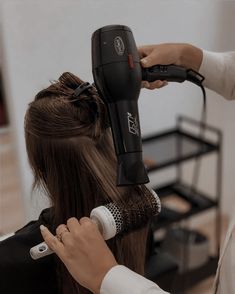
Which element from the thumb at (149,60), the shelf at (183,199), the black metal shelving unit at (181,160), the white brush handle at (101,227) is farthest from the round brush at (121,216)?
the shelf at (183,199)

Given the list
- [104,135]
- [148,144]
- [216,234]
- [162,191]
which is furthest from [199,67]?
[216,234]

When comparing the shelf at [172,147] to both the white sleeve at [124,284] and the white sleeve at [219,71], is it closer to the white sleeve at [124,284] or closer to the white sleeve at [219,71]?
the white sleeve at [219,71]

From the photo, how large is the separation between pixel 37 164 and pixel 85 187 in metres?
0.11

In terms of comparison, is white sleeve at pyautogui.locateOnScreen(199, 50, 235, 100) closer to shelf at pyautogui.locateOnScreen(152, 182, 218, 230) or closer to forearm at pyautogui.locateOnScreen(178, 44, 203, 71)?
forearm at pyautogui.locateOnScreen(178, 44, 203, 71)

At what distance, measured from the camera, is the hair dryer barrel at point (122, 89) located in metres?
0.79

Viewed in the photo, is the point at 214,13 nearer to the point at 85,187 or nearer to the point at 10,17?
the point at 10,17

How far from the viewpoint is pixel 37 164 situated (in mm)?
960

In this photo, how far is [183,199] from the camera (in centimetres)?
216

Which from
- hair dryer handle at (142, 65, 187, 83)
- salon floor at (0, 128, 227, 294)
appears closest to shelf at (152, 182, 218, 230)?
salon floor at (0, 128, 227, 294)

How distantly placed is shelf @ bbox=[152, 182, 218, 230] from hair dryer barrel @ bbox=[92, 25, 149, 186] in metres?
1.21

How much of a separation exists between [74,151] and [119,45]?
0.23 metres

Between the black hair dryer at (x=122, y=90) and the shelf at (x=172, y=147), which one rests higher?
the black hair dryer at (x=122, y=90)

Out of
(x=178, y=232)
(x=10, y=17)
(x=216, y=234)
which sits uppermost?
(x=10, y=17)

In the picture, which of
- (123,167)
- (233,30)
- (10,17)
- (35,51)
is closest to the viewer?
(123,167)
